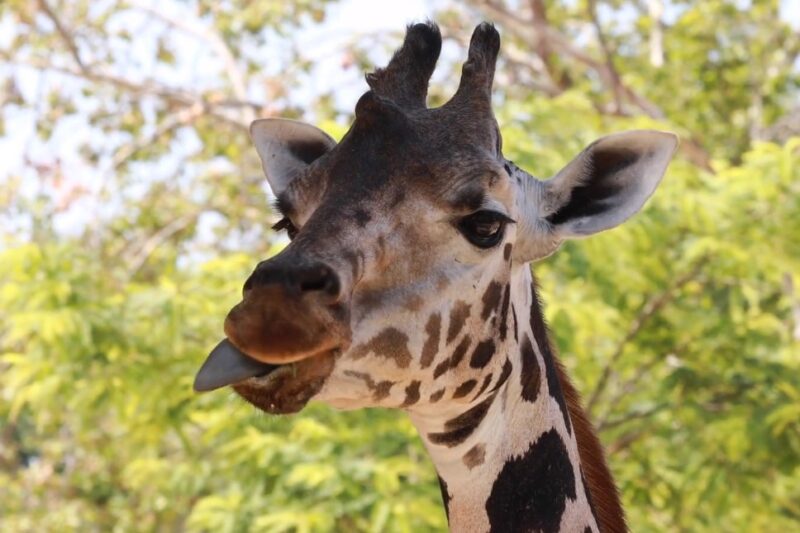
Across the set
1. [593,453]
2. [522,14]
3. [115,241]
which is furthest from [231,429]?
[522,14]

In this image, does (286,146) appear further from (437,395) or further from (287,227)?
(437,395)

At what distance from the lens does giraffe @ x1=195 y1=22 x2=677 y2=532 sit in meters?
Answer: 2.31

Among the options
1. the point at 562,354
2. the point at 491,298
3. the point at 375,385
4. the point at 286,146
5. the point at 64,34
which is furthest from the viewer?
the point at 64,34

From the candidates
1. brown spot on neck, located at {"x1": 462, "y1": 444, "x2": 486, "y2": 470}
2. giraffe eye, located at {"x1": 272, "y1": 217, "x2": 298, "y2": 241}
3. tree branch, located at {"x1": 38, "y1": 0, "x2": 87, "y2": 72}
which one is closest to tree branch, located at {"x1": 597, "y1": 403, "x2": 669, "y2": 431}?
brown spot on neck, located at {"x1": 462, "y1": 444, "x2": 486, "y2": 470}

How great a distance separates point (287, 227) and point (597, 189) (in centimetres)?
84

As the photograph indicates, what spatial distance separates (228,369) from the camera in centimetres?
229

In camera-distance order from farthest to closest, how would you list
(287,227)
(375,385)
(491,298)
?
(287,227)
(491,298)
(375,385)

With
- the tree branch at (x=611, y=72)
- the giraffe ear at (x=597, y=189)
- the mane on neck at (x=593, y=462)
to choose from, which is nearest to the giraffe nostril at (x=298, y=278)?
the giraffe ear at (x=597, y=189)

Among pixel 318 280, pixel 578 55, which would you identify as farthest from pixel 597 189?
pixel 578 55

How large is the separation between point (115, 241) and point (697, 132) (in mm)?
6815

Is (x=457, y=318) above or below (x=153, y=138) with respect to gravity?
below

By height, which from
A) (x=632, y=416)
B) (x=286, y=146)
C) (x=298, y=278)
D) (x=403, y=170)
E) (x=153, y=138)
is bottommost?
(x=632, y=416)

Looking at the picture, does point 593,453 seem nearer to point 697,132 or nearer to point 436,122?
point 436,122

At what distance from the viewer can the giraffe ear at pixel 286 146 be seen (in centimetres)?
335
